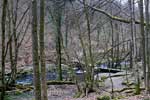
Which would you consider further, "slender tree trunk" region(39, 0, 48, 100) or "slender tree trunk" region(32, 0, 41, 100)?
"slender tree trunk" region(39, 0, 48, 100)

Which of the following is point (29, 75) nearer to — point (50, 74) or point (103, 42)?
point (50, 74)

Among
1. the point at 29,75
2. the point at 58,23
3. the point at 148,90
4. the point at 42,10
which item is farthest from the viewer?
the point at 29,75

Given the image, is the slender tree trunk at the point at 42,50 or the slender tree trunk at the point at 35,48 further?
the slender tree trunk at the point at 42,50

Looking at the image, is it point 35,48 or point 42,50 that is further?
point 42,50

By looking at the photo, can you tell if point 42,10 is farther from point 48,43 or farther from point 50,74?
point 48,43

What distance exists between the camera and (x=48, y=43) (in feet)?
117

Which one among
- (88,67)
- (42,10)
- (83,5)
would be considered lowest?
(88,67)

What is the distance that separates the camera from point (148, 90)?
1252 centimetres

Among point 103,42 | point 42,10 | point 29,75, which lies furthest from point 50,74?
point 42,10

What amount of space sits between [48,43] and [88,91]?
19.5 metres

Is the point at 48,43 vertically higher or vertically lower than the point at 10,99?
higher

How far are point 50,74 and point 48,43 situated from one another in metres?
8.37

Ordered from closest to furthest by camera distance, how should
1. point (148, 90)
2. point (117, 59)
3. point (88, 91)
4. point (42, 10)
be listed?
point (42, 10) < point (148, 90) < point (88, 91) < point (117, 59)

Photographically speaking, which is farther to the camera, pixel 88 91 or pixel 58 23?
pixel 58 23
